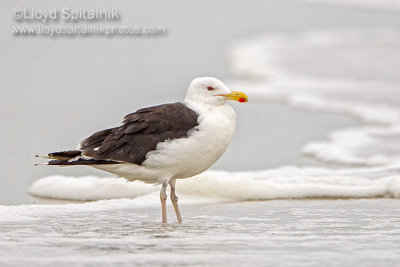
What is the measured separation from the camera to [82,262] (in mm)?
5383

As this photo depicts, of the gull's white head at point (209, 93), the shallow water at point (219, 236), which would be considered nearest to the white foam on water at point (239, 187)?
the shallow water at point (219, 236)

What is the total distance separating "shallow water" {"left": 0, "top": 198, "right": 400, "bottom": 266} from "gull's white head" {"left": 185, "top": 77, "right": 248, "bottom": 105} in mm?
1005

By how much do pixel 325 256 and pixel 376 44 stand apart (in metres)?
17.0

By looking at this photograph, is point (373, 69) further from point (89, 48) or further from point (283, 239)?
point (283, 239)

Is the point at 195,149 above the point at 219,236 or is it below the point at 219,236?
above

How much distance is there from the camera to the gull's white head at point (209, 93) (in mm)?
7293

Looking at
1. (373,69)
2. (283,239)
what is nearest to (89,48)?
(373,69)

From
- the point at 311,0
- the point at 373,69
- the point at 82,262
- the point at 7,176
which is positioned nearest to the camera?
the point at 82,262

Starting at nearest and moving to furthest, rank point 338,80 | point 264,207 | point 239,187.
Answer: point 264,207 → point 239,187 → point 338,80

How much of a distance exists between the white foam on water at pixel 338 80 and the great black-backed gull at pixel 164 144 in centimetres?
362

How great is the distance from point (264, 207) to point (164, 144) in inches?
55.8

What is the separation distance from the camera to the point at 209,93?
24.0 ft

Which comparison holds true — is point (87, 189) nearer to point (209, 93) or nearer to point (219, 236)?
point (209, 93)

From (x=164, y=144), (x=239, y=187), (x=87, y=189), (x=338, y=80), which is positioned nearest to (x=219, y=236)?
(x=164, y=144)
